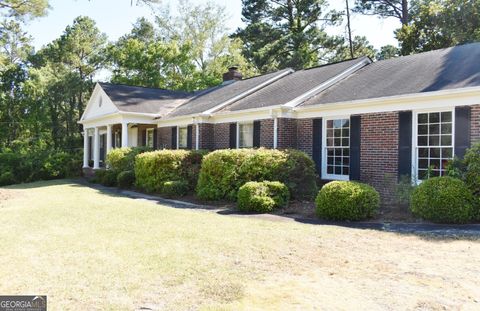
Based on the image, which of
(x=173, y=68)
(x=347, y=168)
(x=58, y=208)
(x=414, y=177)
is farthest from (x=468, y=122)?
(x=173, y=68)

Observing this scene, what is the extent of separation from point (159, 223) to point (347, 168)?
687 centimetres

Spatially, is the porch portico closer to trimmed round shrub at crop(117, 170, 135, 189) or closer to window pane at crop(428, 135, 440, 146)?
trimmed round shrub at crop(117, 170, 135, 189)

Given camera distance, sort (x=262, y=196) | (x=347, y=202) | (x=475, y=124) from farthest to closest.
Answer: (x=262, y=196) → (x=475, y=124) → (x=347, y=202)

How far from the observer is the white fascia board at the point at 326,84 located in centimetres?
1450

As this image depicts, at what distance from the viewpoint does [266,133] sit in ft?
49.6

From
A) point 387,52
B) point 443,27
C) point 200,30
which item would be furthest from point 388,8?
point 200,30

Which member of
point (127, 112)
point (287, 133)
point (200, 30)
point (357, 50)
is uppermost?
point (200, 30)

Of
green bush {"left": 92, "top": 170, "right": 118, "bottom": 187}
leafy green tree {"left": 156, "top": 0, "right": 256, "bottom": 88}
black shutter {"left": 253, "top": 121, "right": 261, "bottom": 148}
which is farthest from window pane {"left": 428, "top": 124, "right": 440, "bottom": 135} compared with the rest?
leafy green tree {"left": 156, "top": 0, "right": 256, "bottom": 88}

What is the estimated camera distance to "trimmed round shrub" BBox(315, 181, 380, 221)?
955cm

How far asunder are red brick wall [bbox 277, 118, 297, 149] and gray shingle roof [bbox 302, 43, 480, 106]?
0.85 metres

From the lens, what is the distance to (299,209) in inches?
443

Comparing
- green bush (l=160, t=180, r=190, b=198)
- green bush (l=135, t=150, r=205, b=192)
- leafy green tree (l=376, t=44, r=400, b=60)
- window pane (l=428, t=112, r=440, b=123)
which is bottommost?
green bush (l=160, t=180, r=190, b=198)

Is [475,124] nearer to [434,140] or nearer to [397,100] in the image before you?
[434,140]

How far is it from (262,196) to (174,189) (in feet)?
14.8
